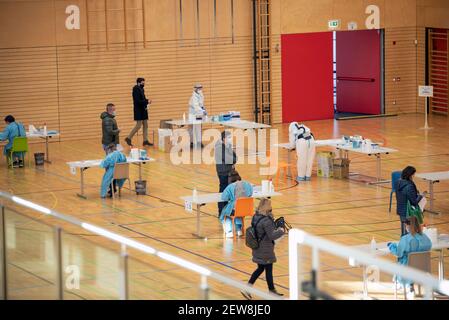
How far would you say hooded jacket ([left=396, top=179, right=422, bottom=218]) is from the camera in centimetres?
1645

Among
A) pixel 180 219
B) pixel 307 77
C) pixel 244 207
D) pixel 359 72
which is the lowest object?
pixel 180 219

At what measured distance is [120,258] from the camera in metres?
7.94

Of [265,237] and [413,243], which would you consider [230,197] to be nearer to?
[265,237]

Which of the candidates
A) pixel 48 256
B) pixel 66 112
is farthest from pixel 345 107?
pixel 48 256

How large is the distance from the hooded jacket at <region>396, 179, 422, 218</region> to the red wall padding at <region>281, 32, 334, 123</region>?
16326 millimetres

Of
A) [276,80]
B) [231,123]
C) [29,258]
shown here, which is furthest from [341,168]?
[29,258]

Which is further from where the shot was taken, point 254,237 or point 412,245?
point 254,237

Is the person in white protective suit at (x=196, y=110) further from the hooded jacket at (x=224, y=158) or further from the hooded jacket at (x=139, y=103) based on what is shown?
the hooded jacket at (x=224, y=158)

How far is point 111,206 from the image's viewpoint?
2031 centimetres

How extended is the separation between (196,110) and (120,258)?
810 inches

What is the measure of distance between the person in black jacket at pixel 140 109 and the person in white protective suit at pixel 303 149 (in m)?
6.14

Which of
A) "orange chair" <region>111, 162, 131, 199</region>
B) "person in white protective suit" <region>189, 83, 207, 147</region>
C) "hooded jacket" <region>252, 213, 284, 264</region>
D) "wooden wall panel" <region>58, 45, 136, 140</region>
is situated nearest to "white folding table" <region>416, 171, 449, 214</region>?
"orange chair" <region>111, 162, 131, 199</region>
